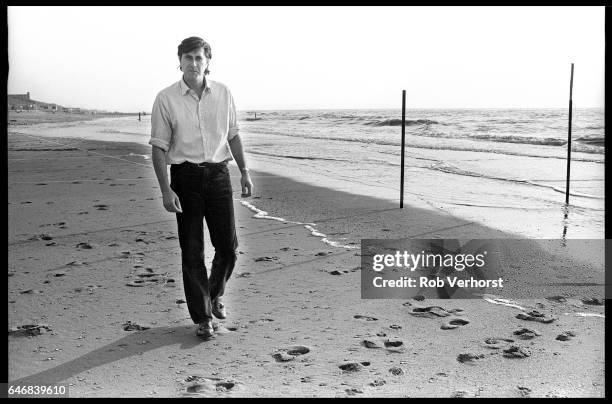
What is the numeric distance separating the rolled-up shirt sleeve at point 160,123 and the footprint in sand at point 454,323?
1.97m

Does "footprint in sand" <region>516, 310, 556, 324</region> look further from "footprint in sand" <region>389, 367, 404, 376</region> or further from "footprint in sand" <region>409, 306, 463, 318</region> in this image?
"footprint in sand" <region>389, 367, 404, 376</region>

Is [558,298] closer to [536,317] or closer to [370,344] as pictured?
[536,317]

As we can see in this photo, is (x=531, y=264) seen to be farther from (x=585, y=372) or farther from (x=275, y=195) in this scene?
(x=275, y=195)

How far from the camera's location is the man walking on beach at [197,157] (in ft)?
12.5

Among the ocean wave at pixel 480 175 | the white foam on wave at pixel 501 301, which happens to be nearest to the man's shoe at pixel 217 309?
the white foam on wave at pixel 501 301

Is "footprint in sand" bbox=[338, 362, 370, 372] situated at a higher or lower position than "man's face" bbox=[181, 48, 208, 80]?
lower

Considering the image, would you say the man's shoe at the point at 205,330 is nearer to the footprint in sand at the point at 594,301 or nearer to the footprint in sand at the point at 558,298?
the footprint in sand at the point at 558,298

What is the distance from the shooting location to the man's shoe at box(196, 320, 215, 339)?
3883mm

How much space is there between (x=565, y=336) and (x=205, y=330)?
2.07 meters

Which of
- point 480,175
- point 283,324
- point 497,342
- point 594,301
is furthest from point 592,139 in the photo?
point 283,324

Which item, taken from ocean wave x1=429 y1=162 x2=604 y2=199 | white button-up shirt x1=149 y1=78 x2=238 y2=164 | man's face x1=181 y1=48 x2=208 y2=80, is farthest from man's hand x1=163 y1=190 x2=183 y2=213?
ocean wave x1=429 y1=162 x2=604 y2=199

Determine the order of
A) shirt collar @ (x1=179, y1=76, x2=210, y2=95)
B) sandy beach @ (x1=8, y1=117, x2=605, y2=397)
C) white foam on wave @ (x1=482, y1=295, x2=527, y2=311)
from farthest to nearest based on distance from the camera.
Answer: white foam on wave @ (x1=482, y1=295, x2=527, y2=311)
shirt collar @ (x1=179, y1=76, x2=210, y2=95)
sandy beach @ (x1=8, y1=117, x2=605, y2=397)

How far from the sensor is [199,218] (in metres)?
3.98

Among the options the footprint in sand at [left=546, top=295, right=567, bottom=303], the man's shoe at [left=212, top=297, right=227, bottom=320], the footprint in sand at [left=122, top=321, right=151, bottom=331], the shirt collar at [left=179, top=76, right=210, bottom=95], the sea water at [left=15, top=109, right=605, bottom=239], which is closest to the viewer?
the shirt collar at [left=179, top=76, right=210, bottom=95]
